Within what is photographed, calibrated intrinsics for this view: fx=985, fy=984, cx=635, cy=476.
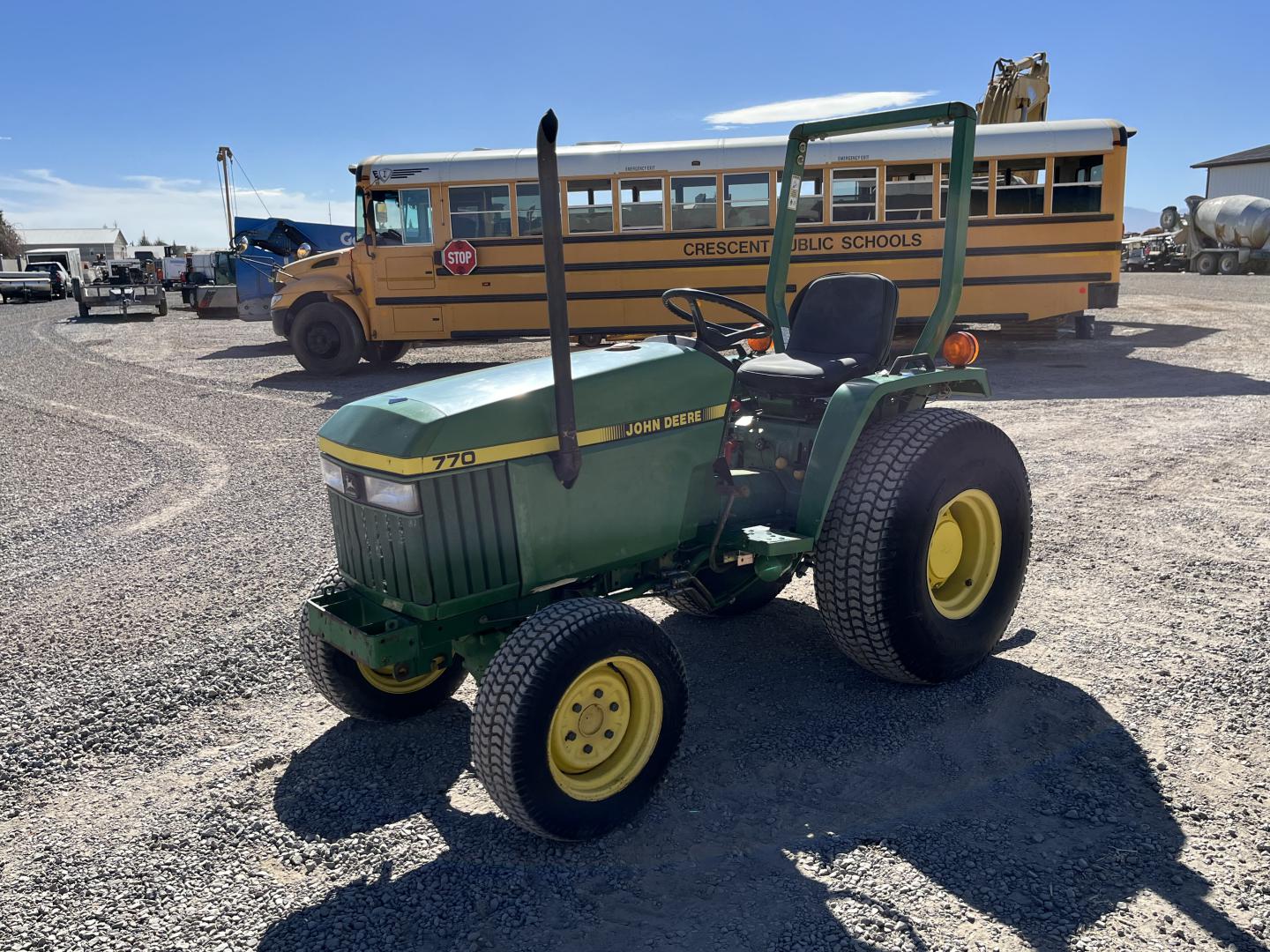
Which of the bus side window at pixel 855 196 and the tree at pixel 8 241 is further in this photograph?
the tree at pixel 8 241

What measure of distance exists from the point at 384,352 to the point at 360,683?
37.8 ft

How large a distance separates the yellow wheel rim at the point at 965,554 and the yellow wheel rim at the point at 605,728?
142 centimetres

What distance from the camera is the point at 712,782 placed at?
3.26 m

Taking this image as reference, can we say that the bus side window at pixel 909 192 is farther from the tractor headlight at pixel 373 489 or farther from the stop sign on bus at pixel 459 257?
the tractor headlight at pixel 373 489

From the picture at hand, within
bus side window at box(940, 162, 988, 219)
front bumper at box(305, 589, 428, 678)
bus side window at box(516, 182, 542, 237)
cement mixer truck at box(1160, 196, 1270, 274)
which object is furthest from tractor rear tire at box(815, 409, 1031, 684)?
cement mixer truck at box(1160, 196, 1270, 274)

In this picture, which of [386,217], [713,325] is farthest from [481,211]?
[713,325]

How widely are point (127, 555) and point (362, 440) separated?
3.63 m

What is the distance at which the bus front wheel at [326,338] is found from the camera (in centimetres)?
1340

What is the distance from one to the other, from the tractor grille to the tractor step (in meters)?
0.88

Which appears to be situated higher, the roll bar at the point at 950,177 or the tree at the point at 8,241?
the tree at the point at 8,241

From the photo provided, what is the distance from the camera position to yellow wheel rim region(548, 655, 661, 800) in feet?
9.50

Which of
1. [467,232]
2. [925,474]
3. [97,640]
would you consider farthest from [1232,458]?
[467,232]

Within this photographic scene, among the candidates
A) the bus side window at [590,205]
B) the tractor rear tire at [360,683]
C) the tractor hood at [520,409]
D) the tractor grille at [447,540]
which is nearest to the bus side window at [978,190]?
the bus side window at [590,205]

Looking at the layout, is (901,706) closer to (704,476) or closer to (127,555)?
(704,476)
